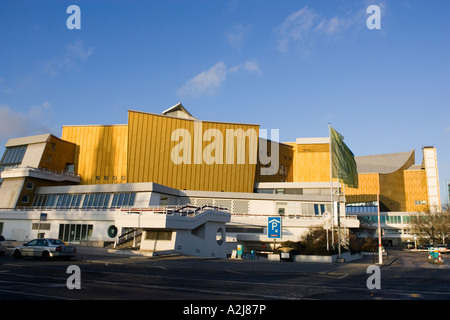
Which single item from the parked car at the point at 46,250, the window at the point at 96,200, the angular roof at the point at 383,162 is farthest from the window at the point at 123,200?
the angular roof at the point at 383,162

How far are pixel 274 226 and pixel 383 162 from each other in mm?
93106

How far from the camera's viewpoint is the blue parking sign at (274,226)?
40.5 meters

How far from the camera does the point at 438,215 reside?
79.1 m

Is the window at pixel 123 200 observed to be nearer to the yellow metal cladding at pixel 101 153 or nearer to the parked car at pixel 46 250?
the yellow metal cladding at pixel 101 153

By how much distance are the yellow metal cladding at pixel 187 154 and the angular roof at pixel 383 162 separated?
238 ft

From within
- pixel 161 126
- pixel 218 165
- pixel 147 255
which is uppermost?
pixel 161 126

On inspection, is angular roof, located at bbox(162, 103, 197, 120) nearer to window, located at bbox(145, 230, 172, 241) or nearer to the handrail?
the handrail

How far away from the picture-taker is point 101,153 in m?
57.6

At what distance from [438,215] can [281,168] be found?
36985 millimetres

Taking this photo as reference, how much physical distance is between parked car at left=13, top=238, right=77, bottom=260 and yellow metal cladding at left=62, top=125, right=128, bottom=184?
29.1 meters

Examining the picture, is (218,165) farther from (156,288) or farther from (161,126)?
(156,288)

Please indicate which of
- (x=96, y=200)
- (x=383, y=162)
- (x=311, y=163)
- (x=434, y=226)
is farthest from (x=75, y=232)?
(x=383, y=162)

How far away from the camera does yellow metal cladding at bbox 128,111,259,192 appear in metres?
54.5
